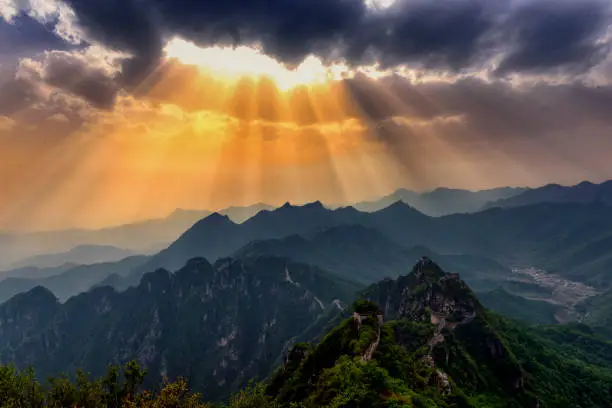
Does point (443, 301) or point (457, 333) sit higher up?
point (443, 301)

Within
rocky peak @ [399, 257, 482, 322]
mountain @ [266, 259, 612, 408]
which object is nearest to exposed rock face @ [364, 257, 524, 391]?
rocky peak @ [399, 257, 482, 322]

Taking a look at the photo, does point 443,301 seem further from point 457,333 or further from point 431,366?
point 431,366

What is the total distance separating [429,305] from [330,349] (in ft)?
237

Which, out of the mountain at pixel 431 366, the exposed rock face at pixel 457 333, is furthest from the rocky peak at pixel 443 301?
the mountain at pixel 431 366

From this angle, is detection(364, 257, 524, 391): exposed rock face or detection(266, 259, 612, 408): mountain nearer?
detection(266, 259, 612, 408): mountain

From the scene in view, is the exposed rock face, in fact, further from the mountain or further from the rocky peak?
the mountain

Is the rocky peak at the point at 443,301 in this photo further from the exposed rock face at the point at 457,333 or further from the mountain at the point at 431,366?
the mountain at the point at 431,366

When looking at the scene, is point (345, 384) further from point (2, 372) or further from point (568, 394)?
point (568, 394)

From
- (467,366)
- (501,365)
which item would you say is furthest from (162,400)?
(501,365)

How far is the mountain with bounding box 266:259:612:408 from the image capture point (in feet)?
146

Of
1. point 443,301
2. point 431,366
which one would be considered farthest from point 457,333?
point 431,366

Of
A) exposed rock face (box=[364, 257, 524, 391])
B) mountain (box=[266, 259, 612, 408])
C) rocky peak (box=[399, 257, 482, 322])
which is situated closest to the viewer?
mountain (box=[266, 259, 612, 408])

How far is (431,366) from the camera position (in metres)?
74.5

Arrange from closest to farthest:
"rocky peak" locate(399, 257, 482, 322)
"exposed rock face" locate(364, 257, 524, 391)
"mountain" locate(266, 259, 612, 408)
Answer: "mountain" locate(266, 259, 612, 408)
"exposed rock face" locate(364, 257, 524, 391)
"rocky peak" locate(399, 257, 482, 322)
